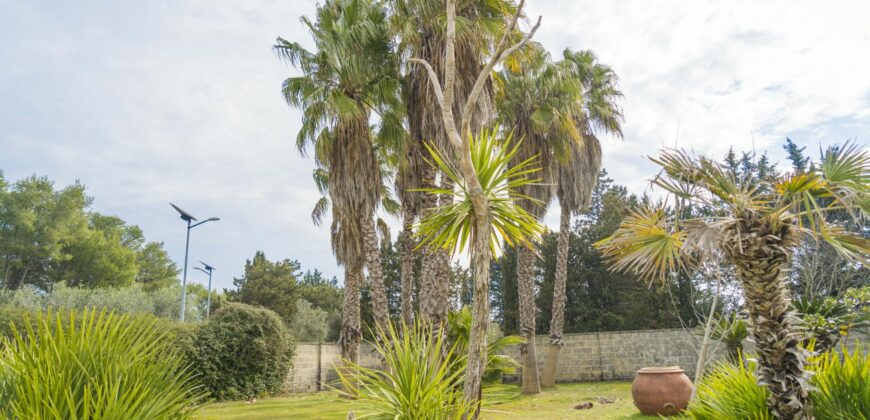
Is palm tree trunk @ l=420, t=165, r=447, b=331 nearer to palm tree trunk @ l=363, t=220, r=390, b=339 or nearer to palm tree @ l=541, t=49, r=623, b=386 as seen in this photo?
→ palm tree trunk @ l=363, t=220, r=390, b=339

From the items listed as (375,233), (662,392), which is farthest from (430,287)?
(662,392)

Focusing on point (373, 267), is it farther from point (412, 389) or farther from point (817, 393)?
point (817, 393)

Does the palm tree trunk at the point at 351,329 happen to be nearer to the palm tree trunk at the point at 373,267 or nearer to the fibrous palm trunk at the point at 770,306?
the palm tree trunk at the point at 373,267

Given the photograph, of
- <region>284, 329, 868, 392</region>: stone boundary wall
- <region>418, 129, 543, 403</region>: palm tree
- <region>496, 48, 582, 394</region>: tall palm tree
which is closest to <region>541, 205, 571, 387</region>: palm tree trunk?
<region>496, 48, 582, 394</region>: tall palm tree

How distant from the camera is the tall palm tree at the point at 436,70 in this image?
9500 mm

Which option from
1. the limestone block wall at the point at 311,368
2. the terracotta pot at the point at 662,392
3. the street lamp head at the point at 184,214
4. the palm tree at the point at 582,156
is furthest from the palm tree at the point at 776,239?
the street lamp head at the point at 184,214

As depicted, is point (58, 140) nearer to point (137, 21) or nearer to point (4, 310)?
point (4, 310)

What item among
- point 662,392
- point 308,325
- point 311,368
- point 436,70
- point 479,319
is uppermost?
point 436,70

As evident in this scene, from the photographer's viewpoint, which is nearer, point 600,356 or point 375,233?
point 375,233

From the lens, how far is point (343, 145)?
1127 centimetres

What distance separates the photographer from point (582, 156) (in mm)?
16516

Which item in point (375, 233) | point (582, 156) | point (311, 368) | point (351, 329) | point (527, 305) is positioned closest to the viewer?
point (375, 233)

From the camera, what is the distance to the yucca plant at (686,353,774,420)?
14.8ft

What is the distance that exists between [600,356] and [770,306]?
49.3ft
